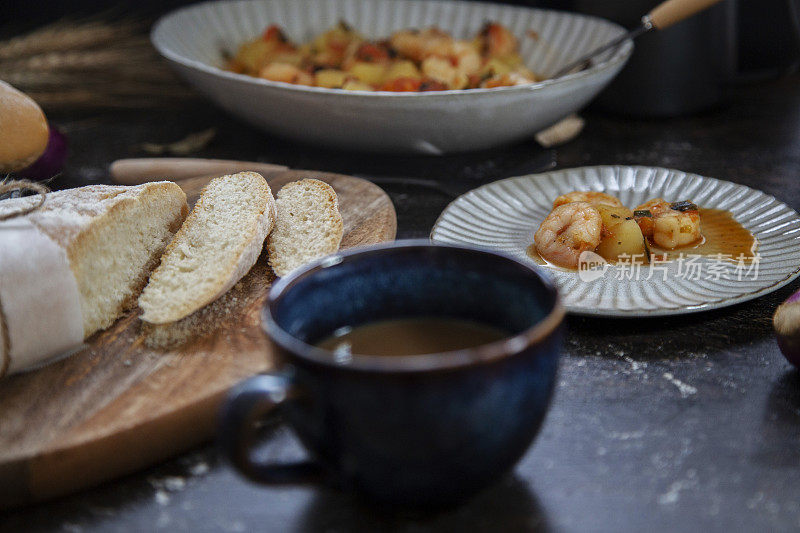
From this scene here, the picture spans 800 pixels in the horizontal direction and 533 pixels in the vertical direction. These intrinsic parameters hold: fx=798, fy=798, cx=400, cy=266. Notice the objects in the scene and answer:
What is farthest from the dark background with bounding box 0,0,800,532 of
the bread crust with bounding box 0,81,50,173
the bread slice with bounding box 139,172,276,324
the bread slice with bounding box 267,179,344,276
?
the bread crust with bounding box 0,81,50,173

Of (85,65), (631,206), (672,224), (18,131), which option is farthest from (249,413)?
(85,65)

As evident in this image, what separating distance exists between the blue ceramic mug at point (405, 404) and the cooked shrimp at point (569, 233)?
0.48 m

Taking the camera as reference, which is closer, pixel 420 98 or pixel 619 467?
pixel 619 467

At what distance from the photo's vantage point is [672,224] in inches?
53.1

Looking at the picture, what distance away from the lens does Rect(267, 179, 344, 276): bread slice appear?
1275mm

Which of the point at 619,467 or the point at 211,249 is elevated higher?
the point at 211,249

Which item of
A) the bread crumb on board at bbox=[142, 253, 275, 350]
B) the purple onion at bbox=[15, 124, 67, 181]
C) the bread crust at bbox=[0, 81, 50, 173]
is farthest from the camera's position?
the purple onion at bbox=[15, 124, 67, 181]

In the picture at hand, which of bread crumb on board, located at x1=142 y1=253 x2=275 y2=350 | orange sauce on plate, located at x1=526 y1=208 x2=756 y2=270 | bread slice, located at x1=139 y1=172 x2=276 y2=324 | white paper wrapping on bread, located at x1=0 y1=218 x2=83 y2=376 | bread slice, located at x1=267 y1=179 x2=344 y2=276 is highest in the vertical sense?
white paper wrapping on bread, located at x1=0 y1=218 x2=83 y2=376

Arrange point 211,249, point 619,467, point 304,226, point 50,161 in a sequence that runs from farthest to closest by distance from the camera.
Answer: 1. point 50,161
2. point 304,226
3. point 211,249
4. point 619,467

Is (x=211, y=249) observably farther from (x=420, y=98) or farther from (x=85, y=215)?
(x=420, y=98)

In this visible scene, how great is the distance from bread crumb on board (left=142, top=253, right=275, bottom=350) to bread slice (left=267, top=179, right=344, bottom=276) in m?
0.05

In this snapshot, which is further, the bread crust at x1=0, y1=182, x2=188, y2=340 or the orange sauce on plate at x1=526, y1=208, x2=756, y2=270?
the orange sauce on plate at x1=526, y1=208, x2=756, y2=270

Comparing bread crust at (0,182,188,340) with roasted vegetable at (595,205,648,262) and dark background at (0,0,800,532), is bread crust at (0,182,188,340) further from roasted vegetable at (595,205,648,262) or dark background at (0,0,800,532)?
roasted vegetable at (595,205,648,262)

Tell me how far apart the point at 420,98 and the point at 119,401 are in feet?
2.99
